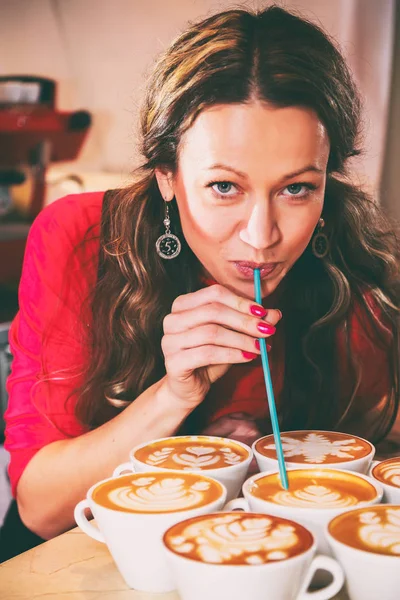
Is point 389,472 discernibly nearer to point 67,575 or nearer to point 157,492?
point 157,492

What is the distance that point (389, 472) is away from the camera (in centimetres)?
88

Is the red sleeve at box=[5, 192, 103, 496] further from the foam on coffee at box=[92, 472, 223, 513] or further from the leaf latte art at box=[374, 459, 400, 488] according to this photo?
the leaf latte art at box=[374, 459, 400, 488]

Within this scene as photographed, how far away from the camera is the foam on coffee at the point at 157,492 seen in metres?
0.76

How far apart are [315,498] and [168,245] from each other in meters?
0.63

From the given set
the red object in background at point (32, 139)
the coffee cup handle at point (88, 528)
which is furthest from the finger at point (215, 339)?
the red object in background at point (32, 139)

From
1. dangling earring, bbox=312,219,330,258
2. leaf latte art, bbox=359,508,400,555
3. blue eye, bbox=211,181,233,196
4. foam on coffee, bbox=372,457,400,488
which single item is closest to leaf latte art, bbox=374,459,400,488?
foam on coffee, bbox=372,457,400,488

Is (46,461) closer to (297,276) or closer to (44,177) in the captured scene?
(297,276)

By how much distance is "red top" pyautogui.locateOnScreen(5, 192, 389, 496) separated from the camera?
4.06 feet

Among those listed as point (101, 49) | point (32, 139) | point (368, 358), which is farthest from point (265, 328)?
point (32, 139)

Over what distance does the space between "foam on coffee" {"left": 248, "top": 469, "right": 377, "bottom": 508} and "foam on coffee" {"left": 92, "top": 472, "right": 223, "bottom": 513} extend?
56mm

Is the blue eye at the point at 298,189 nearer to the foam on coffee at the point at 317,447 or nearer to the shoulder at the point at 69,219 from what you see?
the foam on coffee at the point at 317,447

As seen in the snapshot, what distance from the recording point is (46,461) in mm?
1158

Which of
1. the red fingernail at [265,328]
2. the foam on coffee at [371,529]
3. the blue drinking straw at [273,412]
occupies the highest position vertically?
the red fingernail at [265,328]

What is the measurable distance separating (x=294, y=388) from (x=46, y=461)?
510mm
